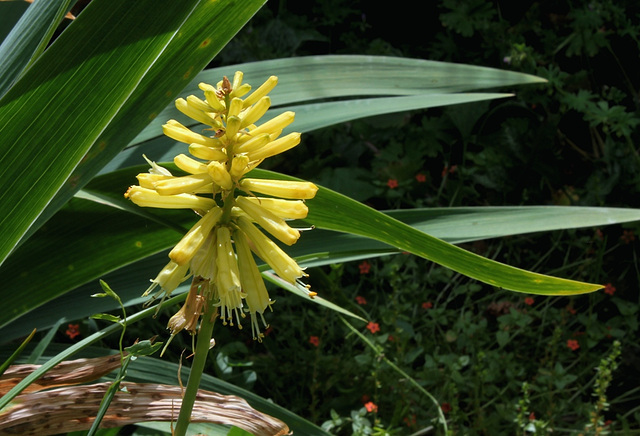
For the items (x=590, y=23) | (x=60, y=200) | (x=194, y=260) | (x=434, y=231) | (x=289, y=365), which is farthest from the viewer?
(x=590, y=23)

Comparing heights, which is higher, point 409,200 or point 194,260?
point 409,200

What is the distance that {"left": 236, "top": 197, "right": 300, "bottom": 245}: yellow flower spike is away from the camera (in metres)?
0.64

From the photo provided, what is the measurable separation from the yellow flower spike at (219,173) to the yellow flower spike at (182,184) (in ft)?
0.07

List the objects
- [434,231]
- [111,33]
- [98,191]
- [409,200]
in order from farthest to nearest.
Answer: [409,200] → [434,231] → [98,191] → [111,33]

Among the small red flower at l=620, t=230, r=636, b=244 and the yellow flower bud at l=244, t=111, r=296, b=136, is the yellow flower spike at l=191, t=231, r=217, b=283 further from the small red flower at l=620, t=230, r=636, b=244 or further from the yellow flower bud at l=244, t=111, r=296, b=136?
the small red flower at l=620, t=230, r=636, b=244

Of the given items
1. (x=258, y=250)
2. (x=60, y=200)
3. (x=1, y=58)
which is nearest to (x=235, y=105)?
(x=258, y=250)

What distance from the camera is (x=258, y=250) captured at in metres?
0.67

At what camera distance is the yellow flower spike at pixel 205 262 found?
0.63 metres

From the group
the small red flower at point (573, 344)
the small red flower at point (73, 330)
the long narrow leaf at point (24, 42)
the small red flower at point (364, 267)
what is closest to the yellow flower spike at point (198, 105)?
the long narrow leaf at point (24, 42)

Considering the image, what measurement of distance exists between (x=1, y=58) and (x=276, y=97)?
0.50 metres

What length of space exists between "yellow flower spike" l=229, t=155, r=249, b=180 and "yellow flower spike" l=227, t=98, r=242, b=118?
0.04 m

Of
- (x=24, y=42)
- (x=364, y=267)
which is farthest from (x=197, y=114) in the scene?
(x=364, y=267)

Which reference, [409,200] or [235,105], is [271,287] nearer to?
[409,200]

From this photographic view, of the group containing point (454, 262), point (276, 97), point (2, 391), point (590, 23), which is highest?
point (590, 23)
